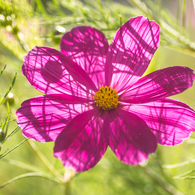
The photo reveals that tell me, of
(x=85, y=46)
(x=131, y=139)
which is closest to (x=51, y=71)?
(x=85, y=46)

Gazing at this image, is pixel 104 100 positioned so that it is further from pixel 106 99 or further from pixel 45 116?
pixel 45 116

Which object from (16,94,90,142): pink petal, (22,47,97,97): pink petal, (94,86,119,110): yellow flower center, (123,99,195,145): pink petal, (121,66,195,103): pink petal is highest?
(22,47,97,97): pink petal

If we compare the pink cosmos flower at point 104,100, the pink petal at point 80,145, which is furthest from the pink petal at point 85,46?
the pink petal at point 80,145

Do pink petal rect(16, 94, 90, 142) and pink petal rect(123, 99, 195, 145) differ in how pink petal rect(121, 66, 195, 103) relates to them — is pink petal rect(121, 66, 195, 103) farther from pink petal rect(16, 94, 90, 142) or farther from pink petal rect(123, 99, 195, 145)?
pink petal rect(16, 94, 90, 142)

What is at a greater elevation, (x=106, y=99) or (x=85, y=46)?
(x=85, y=46)

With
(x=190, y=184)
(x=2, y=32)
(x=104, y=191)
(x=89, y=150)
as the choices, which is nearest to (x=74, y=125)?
(x=89, y=150)

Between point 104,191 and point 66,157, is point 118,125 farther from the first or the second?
point 104,191

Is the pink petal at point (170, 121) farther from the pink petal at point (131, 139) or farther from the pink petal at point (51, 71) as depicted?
the pink petal at point (51, 71)

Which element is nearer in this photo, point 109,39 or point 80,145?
point 80,145

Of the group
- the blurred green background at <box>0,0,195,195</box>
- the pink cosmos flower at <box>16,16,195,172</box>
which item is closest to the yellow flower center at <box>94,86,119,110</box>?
the pink cosmos flower at <box>16,16,195,172</box>

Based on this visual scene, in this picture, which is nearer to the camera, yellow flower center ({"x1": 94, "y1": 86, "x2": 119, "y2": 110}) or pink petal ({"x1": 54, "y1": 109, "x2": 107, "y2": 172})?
pink petal ({"x1": 54, "y1": 109, "x2": 107, "y2": 172})
